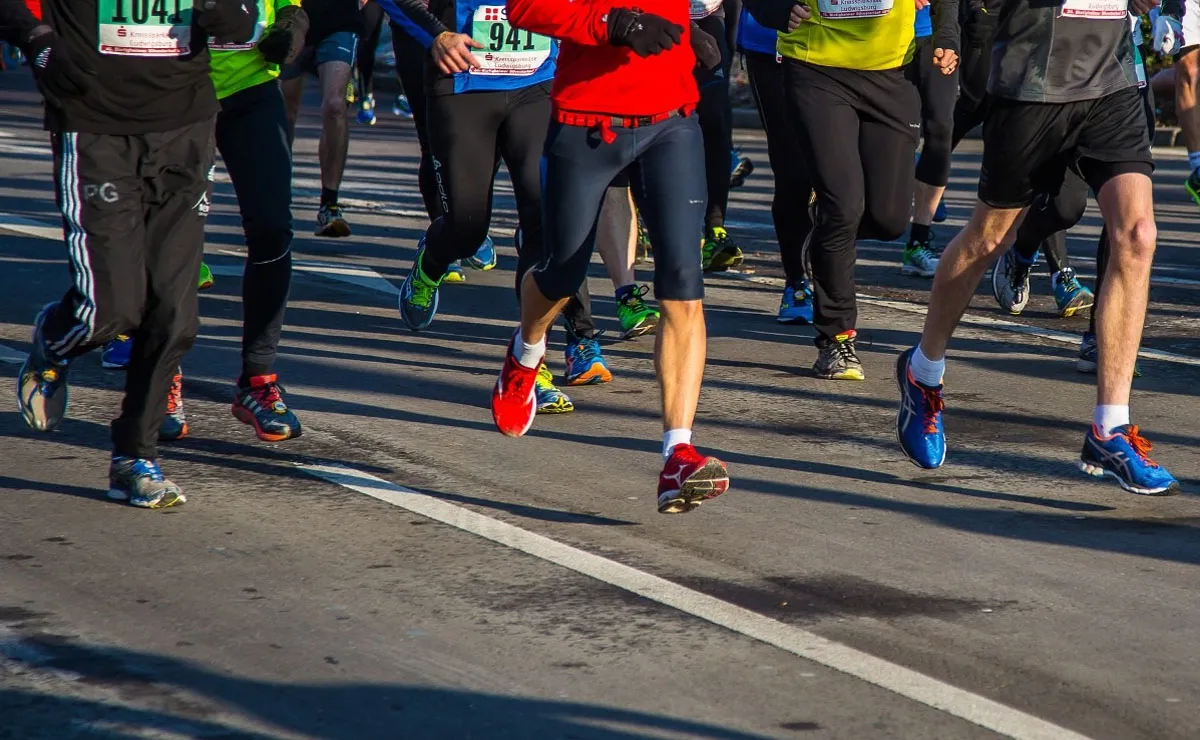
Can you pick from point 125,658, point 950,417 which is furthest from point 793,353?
point 125,658

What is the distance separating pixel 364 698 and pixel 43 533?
5.51 ft

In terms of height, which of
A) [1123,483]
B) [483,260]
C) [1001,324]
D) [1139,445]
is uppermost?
[1139,445]

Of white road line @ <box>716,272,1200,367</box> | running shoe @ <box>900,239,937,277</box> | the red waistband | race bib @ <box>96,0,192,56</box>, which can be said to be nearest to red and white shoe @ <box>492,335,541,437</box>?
the red waistband

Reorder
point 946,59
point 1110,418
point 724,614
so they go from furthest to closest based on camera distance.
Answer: point 946,59, point 1110,418, point 724,614

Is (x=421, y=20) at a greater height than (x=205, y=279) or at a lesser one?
greater

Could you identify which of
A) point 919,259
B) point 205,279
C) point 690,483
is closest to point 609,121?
point 690,483

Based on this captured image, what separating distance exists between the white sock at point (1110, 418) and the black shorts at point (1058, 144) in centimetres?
73

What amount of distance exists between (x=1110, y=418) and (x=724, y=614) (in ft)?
6.22

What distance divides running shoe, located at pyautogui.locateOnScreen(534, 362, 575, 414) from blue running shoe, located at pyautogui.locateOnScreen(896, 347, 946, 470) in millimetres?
1370

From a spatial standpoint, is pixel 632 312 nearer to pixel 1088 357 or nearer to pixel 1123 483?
pixel 1088 357

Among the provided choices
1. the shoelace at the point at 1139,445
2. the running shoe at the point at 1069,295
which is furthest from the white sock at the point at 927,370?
the running shoe at the point at 1069,295

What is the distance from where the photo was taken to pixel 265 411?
6.45 m

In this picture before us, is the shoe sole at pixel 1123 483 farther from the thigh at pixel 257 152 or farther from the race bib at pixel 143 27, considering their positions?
the race bib at pixel 143 27

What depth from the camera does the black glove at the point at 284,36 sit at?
6.09 metres
